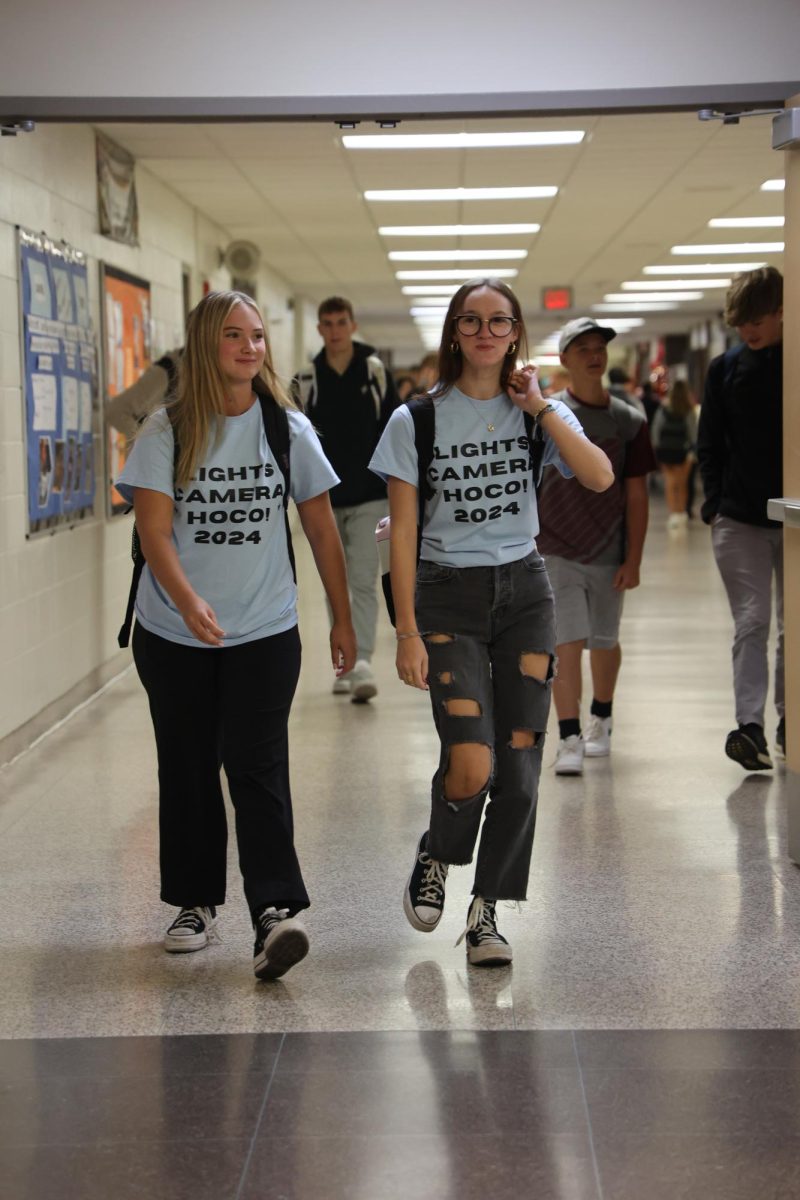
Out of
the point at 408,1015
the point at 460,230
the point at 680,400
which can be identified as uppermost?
the point at 460,230

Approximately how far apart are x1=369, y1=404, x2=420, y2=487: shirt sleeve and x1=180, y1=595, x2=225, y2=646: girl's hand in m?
0.49

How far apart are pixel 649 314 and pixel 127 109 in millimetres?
20881

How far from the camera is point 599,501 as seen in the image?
534 cm

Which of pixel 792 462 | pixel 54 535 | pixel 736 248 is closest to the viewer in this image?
pixel 792 462

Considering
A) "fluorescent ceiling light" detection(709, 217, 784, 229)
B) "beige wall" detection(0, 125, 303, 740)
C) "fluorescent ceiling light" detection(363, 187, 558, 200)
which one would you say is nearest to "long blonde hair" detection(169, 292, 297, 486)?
"beige wall" detection(0, 125, 303, 740)

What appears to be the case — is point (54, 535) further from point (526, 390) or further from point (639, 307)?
point (639, 307)

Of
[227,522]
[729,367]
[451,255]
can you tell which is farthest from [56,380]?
[451,255]

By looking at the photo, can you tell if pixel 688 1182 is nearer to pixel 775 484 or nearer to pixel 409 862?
pixel 409 862

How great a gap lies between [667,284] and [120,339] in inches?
476

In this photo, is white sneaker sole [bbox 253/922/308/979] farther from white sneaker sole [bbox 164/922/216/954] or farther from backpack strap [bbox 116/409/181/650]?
backpack strap [bbox 116/409/181/650]

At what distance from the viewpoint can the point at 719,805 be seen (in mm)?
4961

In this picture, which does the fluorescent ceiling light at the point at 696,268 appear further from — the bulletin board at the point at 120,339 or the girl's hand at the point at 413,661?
the girl's hand at the point at 413,661

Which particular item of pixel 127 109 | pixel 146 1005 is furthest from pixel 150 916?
pixel 127 109

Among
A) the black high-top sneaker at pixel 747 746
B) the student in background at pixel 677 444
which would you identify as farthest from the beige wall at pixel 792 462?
the student in background at pixel 677 444
